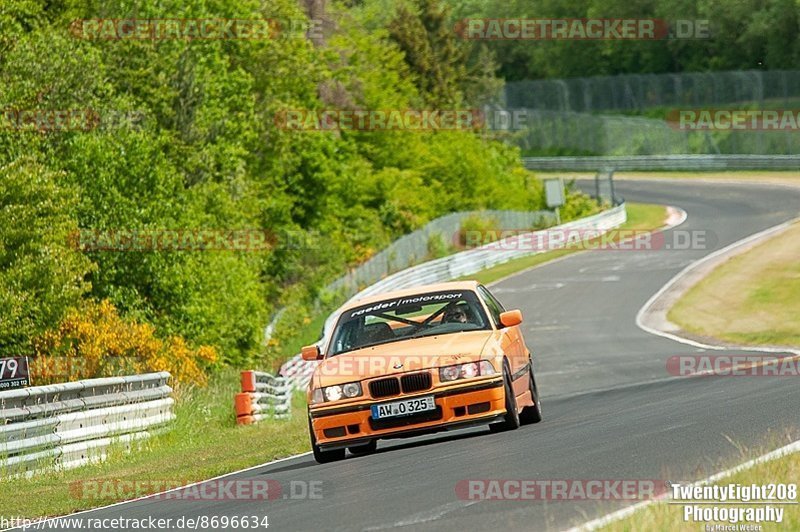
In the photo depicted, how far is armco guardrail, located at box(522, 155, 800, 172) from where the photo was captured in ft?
258

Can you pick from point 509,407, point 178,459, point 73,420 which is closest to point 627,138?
point 73,420

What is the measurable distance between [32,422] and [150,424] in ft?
11.2

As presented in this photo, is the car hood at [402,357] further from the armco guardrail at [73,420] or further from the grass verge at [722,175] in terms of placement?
the grass verge at [722,175]

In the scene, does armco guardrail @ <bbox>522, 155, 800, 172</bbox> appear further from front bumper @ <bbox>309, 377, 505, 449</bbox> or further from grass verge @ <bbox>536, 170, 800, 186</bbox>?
front bumper @ <bbox>309, 377, 505, 449</bbox>

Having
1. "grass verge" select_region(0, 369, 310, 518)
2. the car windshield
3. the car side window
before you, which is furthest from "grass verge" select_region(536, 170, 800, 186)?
the car windshield

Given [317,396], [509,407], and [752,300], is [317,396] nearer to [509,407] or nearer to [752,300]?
[509,407]

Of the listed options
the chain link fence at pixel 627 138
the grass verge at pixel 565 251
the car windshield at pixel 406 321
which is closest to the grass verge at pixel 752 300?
the grass verge at pixel 565 251

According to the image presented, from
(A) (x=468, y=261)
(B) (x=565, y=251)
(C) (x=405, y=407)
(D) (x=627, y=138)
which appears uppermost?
(D) (x=627, y=138)

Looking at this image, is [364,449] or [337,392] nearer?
[337,392]

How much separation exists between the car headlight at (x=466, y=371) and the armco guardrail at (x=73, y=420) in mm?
5283

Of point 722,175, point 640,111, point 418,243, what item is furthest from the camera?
point 640,111

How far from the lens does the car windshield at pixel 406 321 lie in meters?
13.7

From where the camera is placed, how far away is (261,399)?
23125mm

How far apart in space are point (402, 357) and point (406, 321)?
4.25 feet
